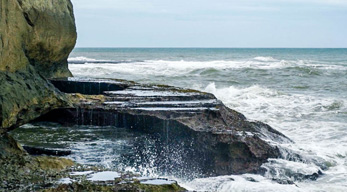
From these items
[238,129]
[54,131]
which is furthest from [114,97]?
[238,129]

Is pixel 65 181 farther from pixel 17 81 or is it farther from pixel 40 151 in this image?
pixel 40 151

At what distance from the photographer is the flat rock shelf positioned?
21.8 ft

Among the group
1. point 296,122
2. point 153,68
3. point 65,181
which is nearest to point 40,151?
point 65,181

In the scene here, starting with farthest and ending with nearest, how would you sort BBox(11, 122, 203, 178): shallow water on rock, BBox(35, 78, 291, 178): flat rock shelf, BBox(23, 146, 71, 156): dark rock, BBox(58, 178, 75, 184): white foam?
BBox(35, 78, 291, 178): flat rock shelf < BBox(11, 122, 203, 178): shallow water on rock < BBox(23, 146, 71, 156): dark rock < BBox(58, 178, 75, 184): white foam

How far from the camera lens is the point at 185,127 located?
22.9 feet

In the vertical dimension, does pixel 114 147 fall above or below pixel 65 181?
below

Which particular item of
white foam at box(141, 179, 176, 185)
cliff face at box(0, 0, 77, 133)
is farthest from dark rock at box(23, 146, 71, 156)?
white foam at box(141, 179, 176, 185)

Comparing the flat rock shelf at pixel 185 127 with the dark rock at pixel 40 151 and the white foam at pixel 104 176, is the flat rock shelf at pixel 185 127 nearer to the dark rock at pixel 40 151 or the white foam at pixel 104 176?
the dark rock at pixel 40 151

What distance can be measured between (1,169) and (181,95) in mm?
4269

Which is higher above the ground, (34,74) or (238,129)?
(34,74)

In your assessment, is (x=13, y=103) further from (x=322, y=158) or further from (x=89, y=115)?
(x=322, y=158)

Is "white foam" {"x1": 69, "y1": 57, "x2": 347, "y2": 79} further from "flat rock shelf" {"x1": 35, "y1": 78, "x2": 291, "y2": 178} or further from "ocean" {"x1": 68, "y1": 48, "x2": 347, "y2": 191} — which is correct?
"flat rock shelf" {"x1": 35, "y1": 78, "x2": 291, "y2": 178}

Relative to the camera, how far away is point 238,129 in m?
7.54

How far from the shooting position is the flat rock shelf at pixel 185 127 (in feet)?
21.8
